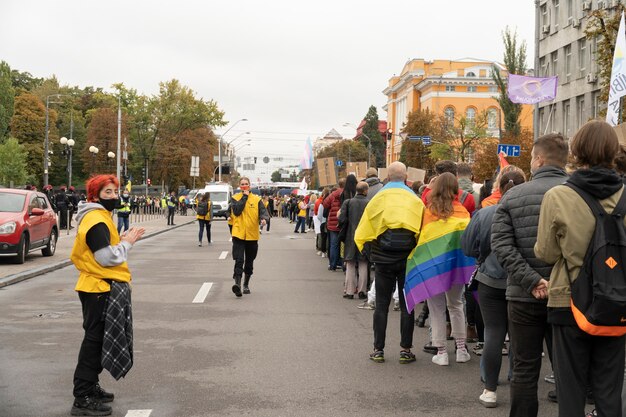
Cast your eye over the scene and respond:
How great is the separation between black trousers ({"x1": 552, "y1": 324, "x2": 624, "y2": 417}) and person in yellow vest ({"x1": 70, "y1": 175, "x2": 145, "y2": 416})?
10.3 ft

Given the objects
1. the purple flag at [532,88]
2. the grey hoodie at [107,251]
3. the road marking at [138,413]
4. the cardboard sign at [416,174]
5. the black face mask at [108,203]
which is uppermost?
the purple flag at [532,88]

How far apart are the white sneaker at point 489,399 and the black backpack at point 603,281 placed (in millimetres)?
2269

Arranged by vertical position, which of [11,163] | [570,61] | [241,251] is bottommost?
[241,251]

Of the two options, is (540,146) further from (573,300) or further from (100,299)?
(100,299)

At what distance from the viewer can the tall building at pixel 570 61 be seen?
45.1m

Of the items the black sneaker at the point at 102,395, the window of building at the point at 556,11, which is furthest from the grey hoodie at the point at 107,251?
the window of building at the point at 556,11

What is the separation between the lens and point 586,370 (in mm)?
4289

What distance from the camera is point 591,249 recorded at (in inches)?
162

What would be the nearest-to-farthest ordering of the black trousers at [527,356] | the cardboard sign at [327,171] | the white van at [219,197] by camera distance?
the black trousers at [527,356]
the cardboard sign at [327,171]
the white van at [219,197]

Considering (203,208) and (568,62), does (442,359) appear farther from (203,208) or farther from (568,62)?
(568,62)

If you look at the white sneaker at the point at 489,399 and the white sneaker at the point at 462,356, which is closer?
the white sneaker at the point at 489,399

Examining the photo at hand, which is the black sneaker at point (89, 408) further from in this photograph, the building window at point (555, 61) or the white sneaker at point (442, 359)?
the building window at point (555, 61)

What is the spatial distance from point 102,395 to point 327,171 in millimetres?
20278

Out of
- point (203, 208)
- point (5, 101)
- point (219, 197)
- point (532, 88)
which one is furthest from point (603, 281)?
point (5, 101)
